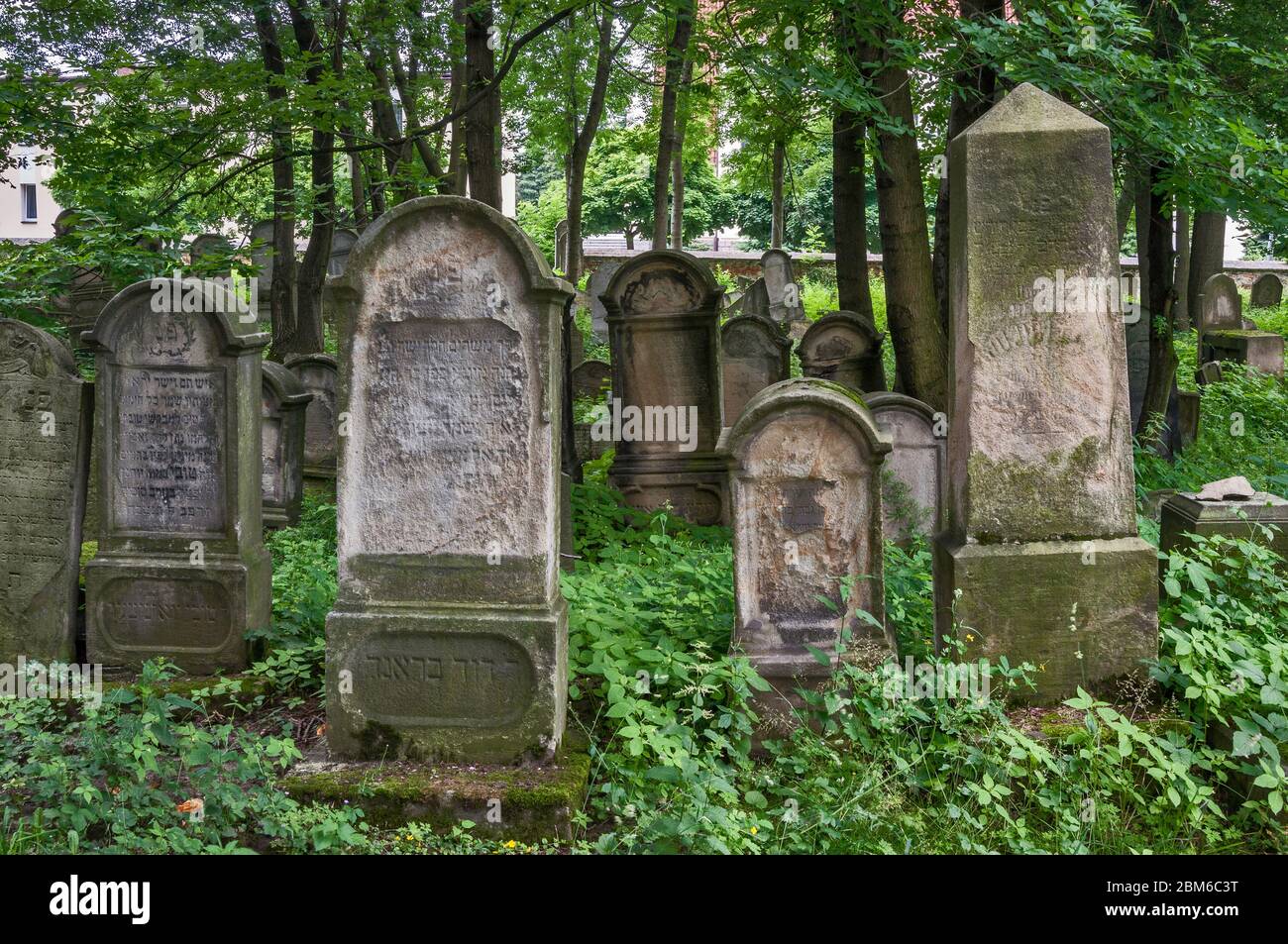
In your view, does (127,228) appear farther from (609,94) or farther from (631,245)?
(631,245)

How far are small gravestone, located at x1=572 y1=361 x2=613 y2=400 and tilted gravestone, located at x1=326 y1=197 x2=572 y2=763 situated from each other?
1058 centimetres

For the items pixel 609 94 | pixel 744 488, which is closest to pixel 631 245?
pixel 609 94

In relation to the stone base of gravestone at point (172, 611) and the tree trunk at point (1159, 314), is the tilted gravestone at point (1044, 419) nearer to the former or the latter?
the stone base of gravestone at point (172, 611)

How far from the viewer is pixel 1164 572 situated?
538cm

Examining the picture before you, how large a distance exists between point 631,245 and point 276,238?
24202 mm

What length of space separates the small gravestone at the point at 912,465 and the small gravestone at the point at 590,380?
6.72 meters

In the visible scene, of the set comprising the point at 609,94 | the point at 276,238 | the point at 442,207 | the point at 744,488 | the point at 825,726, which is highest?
the point at 609,94

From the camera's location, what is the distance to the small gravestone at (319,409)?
11305 millimetres

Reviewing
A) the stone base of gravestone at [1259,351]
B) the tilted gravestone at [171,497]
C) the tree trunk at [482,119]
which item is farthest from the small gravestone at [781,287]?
the tilted gravestone at [171,497]

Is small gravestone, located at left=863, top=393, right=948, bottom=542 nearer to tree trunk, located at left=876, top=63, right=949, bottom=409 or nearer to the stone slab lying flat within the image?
tree trunk, located at left=876, top=63, right=949, bottom=409

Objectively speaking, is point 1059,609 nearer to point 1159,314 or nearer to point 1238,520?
point 1238,520

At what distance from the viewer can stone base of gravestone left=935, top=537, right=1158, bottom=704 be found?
485cm

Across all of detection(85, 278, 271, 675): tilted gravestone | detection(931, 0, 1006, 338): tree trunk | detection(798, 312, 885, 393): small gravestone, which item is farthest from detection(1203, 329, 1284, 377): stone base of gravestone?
detection(85, 278, 271, 675): tilted gravestone

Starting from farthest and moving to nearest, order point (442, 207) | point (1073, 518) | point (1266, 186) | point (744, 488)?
point (1266, 186) → point (744, 488) → point (1073, 518) → point (442, 207)
